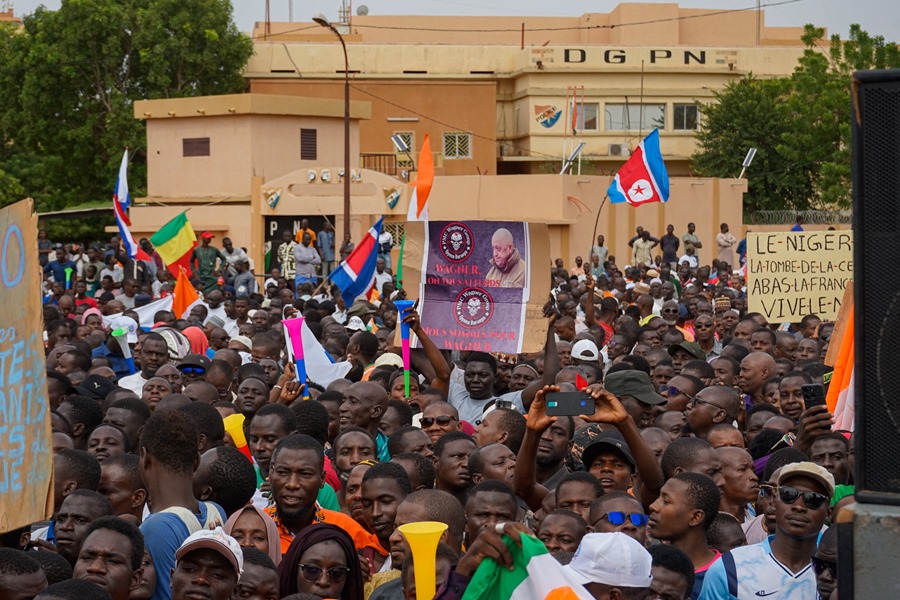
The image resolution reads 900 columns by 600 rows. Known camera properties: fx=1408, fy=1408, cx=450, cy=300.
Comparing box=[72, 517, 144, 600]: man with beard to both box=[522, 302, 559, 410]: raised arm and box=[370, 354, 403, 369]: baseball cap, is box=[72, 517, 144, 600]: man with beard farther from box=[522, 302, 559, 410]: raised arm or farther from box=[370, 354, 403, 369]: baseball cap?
box=[370, 354, 403, 369]: baseball cap

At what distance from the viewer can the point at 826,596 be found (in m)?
5.28

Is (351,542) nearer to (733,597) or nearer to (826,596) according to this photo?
(733,597)

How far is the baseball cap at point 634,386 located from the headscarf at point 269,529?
345cm

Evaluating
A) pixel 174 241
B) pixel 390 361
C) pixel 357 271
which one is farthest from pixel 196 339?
pixel 174 241

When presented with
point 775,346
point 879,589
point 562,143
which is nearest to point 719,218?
point 562,143

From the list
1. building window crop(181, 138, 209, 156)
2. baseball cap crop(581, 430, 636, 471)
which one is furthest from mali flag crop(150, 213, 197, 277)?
building window crop(181, 138, 209, 156)

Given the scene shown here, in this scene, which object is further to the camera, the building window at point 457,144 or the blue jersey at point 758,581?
the building window at point 457,144

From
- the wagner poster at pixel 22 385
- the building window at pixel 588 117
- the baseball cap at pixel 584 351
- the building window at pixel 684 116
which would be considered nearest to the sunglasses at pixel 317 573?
the wagner poster at pixel 22 385

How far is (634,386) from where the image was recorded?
8.80 m

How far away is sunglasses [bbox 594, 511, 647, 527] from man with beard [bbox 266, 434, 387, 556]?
111 centimetres

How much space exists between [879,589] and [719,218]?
3897 cm

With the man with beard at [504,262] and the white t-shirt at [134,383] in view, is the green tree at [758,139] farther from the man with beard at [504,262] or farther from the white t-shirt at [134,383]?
the white t-shirt at [134,383]

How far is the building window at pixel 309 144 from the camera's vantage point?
38062 millimetres

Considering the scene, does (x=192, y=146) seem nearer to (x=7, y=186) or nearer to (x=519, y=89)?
(x=7, y=186)
